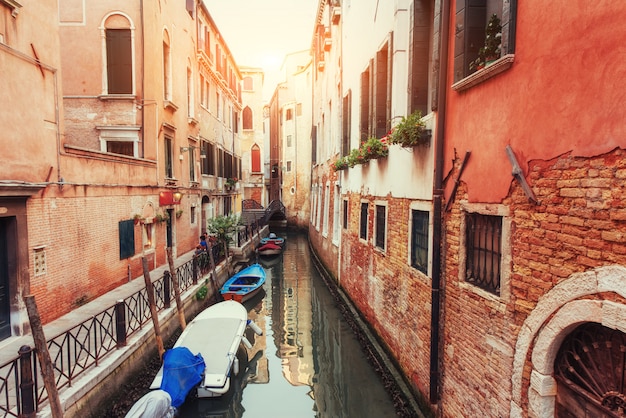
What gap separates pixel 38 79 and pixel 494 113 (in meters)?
7.05

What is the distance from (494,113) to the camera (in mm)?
3684

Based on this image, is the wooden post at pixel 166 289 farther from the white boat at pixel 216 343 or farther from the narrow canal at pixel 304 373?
the narrow canal at pixel 304 373

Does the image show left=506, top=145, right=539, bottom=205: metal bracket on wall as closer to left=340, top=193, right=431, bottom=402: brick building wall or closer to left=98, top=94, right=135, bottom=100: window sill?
left=340, top=193, right=431, bottom=402: brick building wall

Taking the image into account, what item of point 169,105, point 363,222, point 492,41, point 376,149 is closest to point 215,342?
point 363,222

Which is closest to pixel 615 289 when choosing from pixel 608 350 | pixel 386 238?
pixel 608 350

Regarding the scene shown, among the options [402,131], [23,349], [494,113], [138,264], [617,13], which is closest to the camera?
[617,13]

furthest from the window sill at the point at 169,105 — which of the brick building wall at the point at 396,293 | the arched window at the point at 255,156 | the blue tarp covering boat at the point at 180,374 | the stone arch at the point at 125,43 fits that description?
the arched window at the point at 255,156

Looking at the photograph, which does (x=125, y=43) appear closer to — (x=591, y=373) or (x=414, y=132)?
(x=414, y=132)

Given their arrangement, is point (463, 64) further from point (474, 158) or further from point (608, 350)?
point (608, 350)

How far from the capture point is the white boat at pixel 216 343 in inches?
248

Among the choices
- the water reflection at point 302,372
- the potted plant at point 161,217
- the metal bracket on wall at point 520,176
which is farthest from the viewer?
the potted plant at point 161,217

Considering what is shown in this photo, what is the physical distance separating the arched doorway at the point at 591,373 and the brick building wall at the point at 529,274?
0.36 feet

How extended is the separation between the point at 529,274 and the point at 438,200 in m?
1.73

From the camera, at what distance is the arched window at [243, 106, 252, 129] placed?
3312 centimetres
